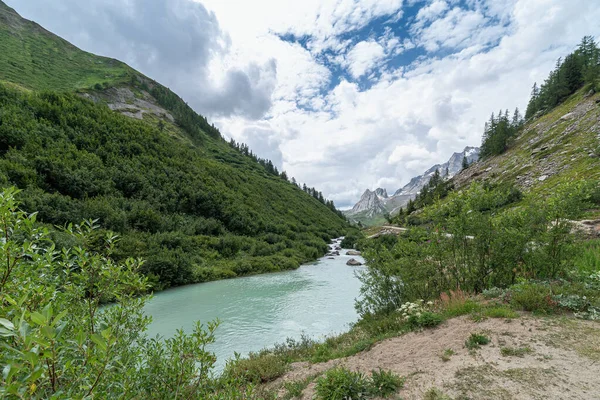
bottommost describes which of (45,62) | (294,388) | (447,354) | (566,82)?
(294,388)

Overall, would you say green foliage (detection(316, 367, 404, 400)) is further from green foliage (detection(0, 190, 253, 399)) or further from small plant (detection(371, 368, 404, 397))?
green foliage (detection(0, 190, 253, 399))

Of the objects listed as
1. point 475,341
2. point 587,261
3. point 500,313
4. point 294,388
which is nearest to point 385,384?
point 294,388

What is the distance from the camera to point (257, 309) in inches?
663

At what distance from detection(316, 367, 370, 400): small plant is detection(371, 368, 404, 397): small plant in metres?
0.14

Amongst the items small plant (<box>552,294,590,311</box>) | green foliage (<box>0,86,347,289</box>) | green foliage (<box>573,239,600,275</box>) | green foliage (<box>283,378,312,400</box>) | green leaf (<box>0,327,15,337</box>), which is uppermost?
green foliage (<box>0,86,347,289</box>)

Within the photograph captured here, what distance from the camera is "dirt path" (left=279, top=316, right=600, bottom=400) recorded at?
4.52 m

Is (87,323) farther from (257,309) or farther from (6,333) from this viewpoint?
(257,309)

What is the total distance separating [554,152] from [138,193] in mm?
70492

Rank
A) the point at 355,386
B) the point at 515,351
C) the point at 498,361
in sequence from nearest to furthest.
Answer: the point at 355,386 < the point at 498,361 < the point at 515,351

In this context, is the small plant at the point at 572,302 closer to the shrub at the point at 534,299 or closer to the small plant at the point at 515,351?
the shrub at the point at 534,299

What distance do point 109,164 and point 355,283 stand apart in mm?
34194

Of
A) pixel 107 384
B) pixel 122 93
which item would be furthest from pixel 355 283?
pixel 122 93

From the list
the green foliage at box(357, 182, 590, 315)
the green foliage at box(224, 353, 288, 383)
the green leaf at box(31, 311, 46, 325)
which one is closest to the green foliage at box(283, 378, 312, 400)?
the green foliage at box(224, 353, 288, 383)

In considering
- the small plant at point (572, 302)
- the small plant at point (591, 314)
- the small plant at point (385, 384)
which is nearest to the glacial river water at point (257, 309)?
the small plant at point (385, 384)
